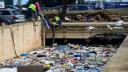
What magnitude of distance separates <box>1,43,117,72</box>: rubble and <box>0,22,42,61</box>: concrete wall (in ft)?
1.55

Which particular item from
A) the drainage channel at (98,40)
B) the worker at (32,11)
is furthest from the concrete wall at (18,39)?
the drainage channel at (98,40)

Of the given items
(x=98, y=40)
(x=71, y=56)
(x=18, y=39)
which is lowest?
(x=98, y=40)

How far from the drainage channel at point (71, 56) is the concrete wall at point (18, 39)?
0.46 metres

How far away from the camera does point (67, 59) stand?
2750 centimetres

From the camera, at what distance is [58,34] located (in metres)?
35.9

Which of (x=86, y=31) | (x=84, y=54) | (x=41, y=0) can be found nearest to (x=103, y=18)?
(x=86, y=31)

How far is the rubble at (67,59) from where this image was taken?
23234mm

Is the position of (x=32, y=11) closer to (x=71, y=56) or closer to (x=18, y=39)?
(x=18, y=39)

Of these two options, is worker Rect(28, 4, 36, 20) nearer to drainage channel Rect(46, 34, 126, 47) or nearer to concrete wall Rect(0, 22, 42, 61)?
concrete wall Rect(0, 22, 42, 61)

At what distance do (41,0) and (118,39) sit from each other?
44889 millimetres

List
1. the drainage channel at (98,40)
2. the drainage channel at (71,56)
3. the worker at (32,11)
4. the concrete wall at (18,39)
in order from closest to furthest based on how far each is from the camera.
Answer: the drainage channel at (71,56)
the concrete wall at (18,39)
the worker at (32,11)
the drainage channel at (98,40)

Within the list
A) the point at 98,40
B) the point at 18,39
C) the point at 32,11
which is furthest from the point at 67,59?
the point at 98,40

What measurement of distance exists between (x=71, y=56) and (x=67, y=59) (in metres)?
1.49

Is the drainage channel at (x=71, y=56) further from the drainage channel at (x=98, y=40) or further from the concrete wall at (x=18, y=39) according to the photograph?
the concrete wall at (x=18, y=39)
